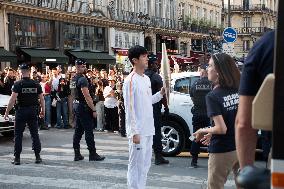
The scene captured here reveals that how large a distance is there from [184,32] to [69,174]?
4700cm

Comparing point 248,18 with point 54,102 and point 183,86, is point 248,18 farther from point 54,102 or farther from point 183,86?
point 183,86

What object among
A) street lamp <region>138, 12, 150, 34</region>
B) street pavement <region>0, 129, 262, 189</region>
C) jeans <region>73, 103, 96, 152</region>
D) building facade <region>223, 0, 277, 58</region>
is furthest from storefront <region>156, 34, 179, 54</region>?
jeans <region>73, 103, 96, 152</region>

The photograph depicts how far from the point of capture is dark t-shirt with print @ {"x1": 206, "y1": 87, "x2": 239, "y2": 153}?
16.0ft

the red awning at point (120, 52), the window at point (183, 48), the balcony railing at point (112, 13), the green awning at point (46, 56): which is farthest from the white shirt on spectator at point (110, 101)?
the window at point (183, 48)

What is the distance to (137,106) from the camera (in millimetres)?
6152

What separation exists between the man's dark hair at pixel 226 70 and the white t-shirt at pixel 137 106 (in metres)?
1.44

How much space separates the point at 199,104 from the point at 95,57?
91.8 feet

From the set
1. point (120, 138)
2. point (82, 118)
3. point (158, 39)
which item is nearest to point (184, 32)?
point (158, 39)

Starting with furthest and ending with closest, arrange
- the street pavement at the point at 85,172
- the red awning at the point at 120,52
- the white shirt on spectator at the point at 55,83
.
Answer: the red awning at the point at 120,52
the white shirt on spectator at the point at 55,83
the street pavement at the point at 85,172

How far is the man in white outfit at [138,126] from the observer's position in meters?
6.05

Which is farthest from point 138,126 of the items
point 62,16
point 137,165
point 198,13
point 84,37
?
point 198,13

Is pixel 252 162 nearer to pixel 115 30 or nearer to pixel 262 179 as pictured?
pixel 262 179

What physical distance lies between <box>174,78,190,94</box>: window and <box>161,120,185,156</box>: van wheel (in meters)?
0.65

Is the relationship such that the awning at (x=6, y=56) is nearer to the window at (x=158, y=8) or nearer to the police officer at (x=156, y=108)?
the police officer at (x=156, y=108)
